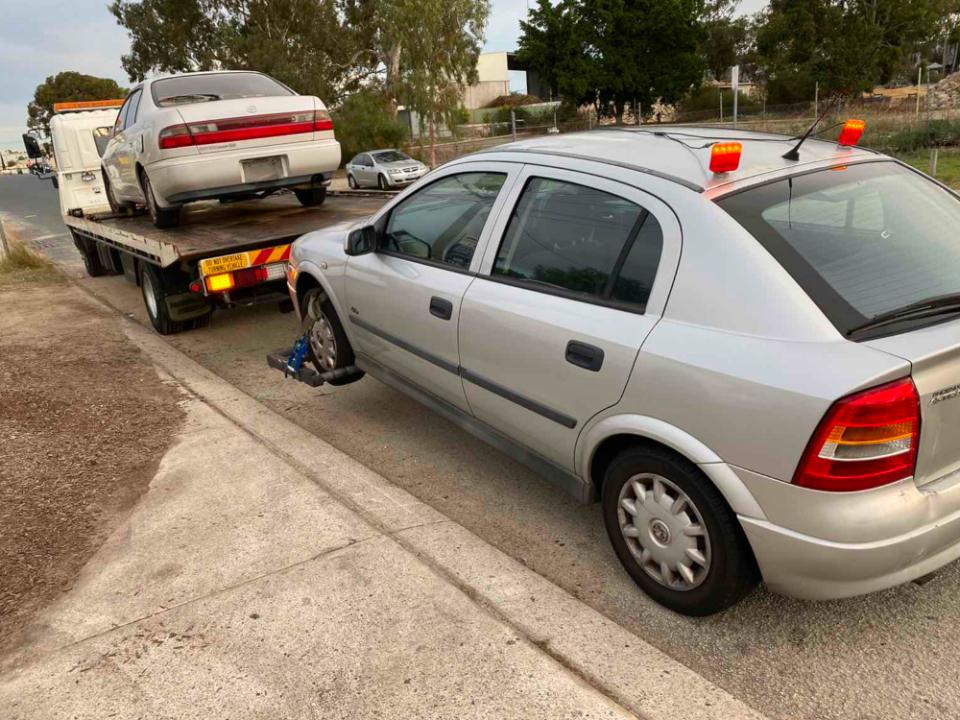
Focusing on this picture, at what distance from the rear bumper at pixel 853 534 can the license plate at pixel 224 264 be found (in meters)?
4.96

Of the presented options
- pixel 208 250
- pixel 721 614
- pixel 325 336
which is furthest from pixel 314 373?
pixel 721 614

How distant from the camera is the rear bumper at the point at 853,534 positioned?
2262 mm

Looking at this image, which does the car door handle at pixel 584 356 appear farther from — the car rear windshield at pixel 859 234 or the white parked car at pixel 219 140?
the white parked car at pixel 219 140

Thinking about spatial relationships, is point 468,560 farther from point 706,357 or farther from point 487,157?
point 487,157

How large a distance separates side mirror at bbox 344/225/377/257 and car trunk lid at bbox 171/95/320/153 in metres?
3.26

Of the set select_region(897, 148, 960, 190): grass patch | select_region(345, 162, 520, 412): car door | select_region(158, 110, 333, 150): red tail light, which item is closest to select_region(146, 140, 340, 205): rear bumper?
select_region(158, 110, 333, 150): red tail light

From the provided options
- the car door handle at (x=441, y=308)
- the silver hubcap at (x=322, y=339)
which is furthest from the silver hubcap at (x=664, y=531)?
the silver hubcap at (x=322, y=339)

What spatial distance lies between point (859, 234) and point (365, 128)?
114ft

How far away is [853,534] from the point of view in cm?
226

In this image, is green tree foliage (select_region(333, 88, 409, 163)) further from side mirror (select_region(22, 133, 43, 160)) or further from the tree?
the tree

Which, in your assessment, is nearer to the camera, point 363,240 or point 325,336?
point 363,240

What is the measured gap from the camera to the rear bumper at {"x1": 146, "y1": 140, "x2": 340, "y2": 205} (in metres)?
6.85

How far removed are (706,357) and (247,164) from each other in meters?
5.75

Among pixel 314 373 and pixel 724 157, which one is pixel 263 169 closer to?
pixel 314 373
